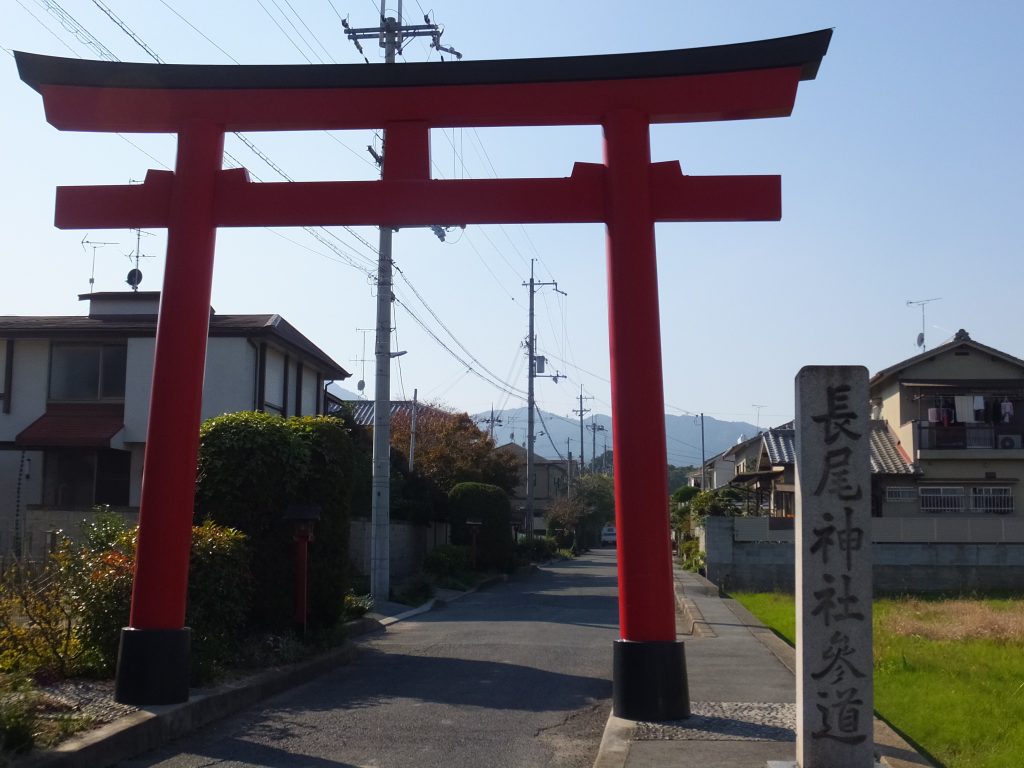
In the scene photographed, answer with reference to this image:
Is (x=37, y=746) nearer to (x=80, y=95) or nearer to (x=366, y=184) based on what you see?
(x=366, y=184)

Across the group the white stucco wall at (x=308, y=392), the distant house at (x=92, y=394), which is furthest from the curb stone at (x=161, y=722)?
the white stucco wall at (x=308, y=392)

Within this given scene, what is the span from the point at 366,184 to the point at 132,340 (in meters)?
17.4

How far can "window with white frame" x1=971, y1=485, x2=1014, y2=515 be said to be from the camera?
34.3 m

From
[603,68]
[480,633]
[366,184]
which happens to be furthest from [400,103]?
[480,633]

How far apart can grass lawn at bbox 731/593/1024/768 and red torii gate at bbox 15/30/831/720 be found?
269 centimetres

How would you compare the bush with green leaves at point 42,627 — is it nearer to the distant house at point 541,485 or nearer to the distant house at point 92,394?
the distant house at point 92,394

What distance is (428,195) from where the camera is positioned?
9.12 metres

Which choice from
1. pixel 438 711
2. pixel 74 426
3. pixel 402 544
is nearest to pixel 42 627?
pixel 438 711

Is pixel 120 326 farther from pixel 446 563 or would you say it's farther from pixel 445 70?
pixel 445 70

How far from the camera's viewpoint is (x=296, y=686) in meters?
11.0

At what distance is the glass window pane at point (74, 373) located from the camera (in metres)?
25.5

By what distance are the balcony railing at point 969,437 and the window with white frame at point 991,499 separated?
4.82 ft

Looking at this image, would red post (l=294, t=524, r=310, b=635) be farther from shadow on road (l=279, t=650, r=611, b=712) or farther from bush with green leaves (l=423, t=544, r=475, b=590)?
bush with green leaves (l=423, t=544, r=475, b=590)

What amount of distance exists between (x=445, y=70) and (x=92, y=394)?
1936 cm
